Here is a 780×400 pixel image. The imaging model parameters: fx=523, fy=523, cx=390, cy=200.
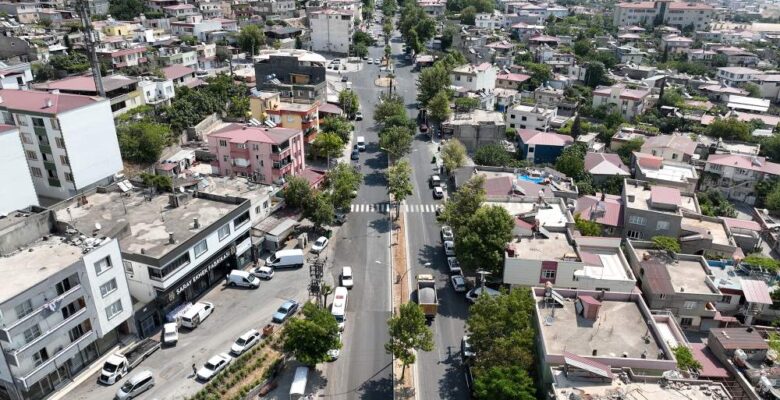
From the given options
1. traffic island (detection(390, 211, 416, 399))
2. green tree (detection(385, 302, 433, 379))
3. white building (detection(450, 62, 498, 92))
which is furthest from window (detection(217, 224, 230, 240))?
white building (detection(450, 62, 498, 92))

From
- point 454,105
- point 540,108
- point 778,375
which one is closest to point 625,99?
point 540,108

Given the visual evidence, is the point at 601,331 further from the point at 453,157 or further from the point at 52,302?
the point at 453,157

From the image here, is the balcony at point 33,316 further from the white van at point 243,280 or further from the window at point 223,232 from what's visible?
the white van at point 243,280

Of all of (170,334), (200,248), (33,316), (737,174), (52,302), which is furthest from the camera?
(737,174)

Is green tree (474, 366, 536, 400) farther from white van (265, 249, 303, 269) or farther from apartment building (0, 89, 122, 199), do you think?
apartment building (0, 89, 122, 199)

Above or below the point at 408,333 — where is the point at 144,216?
above

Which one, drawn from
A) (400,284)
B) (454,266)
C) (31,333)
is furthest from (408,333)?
(31,333)

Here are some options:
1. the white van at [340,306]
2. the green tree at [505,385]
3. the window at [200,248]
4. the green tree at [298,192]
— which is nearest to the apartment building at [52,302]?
the window at [200,248]
